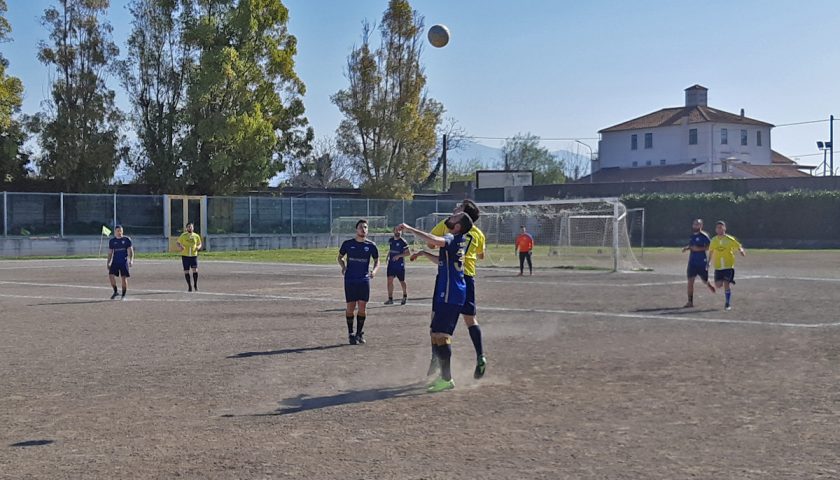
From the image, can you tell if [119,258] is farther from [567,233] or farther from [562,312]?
[567,233]

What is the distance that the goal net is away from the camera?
113ft

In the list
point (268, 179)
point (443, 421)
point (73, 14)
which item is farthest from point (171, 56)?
point (443, 421)

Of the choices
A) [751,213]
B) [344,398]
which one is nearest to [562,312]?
[344,398]

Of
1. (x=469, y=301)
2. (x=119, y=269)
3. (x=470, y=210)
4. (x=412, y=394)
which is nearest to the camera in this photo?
(x=412, y=394)

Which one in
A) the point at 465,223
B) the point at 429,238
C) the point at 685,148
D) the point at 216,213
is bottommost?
the point at 429,238

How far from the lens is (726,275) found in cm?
1859

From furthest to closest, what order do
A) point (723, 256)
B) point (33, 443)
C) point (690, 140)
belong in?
1. point (690, 140)
2. point (723, 256)
3. point (33, 443)

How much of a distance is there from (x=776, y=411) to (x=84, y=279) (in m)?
23.9

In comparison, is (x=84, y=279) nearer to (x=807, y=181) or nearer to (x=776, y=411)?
(x=776, y=411)

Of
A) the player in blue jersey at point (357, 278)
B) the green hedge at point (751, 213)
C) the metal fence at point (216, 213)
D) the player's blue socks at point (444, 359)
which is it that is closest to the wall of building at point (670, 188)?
the green hedge at point (751, 213)

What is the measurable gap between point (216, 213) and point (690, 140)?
50.0 meters

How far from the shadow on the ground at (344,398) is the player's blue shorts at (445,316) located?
2.23 feet

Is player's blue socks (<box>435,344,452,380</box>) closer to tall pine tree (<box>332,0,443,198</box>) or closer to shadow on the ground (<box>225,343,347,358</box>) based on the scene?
shadow on the ground (<box>225,343,347,358</box>)

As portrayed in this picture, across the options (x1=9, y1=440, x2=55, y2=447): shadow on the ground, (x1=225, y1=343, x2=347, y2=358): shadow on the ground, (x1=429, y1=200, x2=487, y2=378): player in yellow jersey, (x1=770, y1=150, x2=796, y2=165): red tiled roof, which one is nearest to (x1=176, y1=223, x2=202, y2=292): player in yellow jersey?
(x1=225, y1=343, x2=347, y2=358): shadow on the ground
